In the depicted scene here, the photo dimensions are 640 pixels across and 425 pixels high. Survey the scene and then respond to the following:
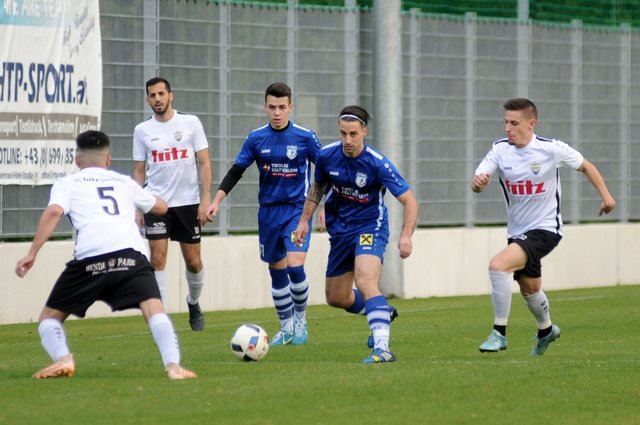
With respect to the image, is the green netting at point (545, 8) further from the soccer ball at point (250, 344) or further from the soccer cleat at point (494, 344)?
the soccer ball at point (250, 344)

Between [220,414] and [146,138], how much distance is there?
6605mm

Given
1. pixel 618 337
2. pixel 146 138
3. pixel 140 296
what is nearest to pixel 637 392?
pixel 140 296

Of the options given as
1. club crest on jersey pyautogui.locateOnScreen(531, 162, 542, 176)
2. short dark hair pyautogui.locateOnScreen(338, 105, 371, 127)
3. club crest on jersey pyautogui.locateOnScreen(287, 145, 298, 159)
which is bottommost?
club crest on jersey pyautogui.locateOnScreen(531, 162, 542, 176)

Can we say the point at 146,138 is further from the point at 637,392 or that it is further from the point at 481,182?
the point at 637,392

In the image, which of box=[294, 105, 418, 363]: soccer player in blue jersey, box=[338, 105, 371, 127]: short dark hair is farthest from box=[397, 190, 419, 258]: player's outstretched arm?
box=[338, 105, 371, 127]: short dark hair

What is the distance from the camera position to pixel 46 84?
16766 millimetres

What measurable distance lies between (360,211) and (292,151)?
6.50 feet

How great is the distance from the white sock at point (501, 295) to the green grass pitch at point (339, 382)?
32 cm

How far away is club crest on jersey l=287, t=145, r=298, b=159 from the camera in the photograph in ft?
44.4

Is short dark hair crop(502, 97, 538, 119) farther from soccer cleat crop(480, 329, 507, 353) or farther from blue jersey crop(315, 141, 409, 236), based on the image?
soccer cleat crop(480, 329, 507, 353)

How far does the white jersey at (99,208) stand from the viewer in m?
9.86

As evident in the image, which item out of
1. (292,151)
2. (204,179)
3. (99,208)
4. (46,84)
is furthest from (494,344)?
(46,84)

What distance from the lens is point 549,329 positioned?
40.0 feet

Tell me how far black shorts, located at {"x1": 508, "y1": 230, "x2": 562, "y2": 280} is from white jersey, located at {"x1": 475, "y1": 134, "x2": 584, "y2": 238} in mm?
61
